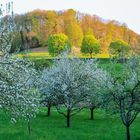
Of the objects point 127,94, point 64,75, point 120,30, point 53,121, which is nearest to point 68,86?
point 64,75

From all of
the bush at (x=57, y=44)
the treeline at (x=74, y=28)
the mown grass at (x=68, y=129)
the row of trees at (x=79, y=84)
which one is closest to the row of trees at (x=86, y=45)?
the bush at (x=57, y=44)

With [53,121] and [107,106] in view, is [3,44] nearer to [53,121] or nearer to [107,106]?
[107,106]

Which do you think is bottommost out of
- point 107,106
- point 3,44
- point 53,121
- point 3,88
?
point 53,121

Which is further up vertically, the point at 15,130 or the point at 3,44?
the point at 3,44

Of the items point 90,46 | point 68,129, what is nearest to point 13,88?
point 68,129

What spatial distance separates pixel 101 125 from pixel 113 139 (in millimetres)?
7882

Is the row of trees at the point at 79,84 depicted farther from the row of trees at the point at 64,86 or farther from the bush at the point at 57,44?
the bush at the point at 57,44

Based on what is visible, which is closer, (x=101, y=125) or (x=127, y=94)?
(x=127, y=94)

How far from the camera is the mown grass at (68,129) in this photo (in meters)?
32.7

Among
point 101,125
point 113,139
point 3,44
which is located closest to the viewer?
point 3,44

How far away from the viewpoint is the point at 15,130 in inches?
1378

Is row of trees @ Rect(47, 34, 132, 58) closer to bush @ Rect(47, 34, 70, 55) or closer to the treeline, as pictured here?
bush @ Rect(47, 34, 70, 55)

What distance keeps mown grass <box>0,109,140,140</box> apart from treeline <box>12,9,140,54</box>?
102553 millimetres

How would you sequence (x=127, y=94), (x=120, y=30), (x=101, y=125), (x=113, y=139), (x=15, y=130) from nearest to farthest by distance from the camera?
(x=127, y=94) → (x=113, y=139) → (x=15, y=130) → (x=101, y=125) → (x=120, y=30)
